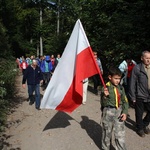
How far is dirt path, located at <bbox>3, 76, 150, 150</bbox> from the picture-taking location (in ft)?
20.5

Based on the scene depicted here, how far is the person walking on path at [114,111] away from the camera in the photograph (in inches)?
208

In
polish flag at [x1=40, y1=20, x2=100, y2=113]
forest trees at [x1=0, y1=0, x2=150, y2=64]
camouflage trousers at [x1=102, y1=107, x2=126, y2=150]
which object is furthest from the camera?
forest trees at [x1=0, y1=0, x2=150, y2=64]

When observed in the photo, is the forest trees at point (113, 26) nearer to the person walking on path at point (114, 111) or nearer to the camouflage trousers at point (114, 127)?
the person walking on path at point (114, 111)

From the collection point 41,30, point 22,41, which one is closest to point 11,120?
point 41,30

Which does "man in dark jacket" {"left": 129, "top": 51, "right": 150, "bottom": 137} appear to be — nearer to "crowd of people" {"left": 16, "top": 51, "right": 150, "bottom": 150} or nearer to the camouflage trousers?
"crowd of people" {"left": 16, "top": 51, "right": 150, "bottom": 150}

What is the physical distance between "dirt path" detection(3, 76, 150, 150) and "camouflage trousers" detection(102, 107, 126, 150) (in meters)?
0.69

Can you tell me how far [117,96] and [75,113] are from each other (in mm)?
3862

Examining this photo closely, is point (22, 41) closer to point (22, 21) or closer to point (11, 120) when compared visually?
point (22, 21)

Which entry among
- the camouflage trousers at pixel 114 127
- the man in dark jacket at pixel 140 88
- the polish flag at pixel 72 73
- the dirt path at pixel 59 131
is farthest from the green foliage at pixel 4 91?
the man in dark jacket at pixel 140 88

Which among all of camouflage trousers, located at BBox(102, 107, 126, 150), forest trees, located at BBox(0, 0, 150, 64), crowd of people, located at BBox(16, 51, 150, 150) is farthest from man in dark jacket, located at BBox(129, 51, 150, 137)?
forest trees, located at BBox(0, 0, 150, 64)

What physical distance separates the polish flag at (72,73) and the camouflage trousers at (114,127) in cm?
86

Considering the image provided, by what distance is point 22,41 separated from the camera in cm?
5025

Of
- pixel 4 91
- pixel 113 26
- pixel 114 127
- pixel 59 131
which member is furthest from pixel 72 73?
pixel 113 26

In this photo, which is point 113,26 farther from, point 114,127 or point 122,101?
point 114,127
